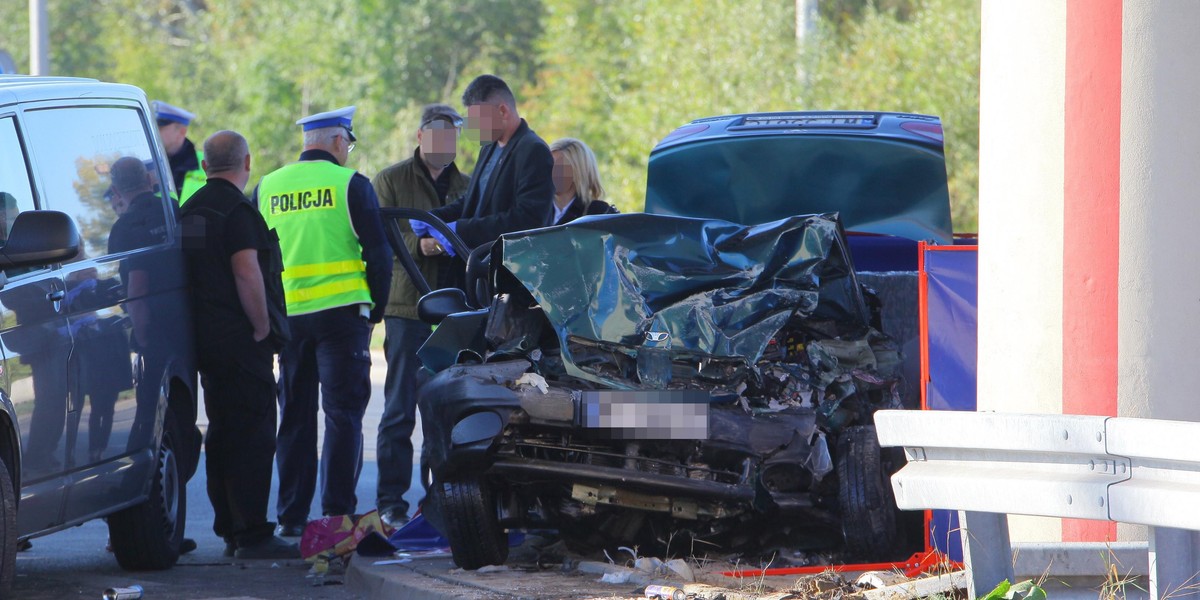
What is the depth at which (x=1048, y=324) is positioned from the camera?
4.68 meters

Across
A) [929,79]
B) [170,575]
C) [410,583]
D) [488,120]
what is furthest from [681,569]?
[929,79]

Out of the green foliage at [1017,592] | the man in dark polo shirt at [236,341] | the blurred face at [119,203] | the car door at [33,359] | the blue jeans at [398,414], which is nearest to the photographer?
the green foliage at [1017,592]

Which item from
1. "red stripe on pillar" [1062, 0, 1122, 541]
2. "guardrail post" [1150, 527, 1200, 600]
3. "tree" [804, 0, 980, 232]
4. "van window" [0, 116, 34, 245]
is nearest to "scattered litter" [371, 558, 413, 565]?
"van window" [0, 116, 34, 245]

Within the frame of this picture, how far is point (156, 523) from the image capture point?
21.5 feet

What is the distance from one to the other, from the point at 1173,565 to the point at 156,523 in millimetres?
4367

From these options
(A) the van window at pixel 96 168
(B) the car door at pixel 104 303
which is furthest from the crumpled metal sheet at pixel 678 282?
(A) the van window at pixel 96 168

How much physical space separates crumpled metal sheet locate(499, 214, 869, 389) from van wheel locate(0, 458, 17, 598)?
1.96 m

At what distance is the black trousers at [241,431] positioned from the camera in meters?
7.13

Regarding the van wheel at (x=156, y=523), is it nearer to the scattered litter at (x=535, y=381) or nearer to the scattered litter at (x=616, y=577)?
the scattered litter at (x=535, y=381)

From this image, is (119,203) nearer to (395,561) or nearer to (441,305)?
(441,305)

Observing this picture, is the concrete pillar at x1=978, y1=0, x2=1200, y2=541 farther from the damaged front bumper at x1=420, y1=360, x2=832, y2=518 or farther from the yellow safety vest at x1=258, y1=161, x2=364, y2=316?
the yellow safety vest at x1=258, y1=161, x2=364, y2=316

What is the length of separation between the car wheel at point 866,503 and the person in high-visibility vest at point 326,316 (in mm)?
2913

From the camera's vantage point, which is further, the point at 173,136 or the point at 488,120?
the point at 173,136

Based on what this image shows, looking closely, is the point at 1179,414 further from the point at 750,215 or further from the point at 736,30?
the point at 736,30
